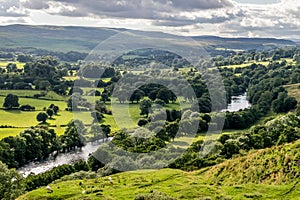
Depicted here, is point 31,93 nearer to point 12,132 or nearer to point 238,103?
point 12,132

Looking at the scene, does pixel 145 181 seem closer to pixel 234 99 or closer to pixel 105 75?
pixel 234 99

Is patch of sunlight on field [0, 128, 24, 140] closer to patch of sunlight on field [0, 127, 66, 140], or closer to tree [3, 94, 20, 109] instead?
patch of sunlight on field [0, 127, 66, 140]

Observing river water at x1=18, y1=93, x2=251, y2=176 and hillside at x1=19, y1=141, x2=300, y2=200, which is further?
river water at x1=18, y1=93, x2=251, y2=176

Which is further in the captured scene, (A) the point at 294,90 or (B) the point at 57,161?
(A) the point at 294,90

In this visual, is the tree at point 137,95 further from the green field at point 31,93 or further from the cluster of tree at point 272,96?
the cluster of tree at point 272,96

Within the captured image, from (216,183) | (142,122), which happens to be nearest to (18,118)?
(142,122)

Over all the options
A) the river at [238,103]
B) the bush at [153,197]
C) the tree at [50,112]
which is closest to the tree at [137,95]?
the tree at [50,112]

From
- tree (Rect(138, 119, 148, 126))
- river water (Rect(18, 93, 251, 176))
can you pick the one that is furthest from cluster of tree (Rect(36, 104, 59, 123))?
tree (Rect(138, 119, 148, 126))
